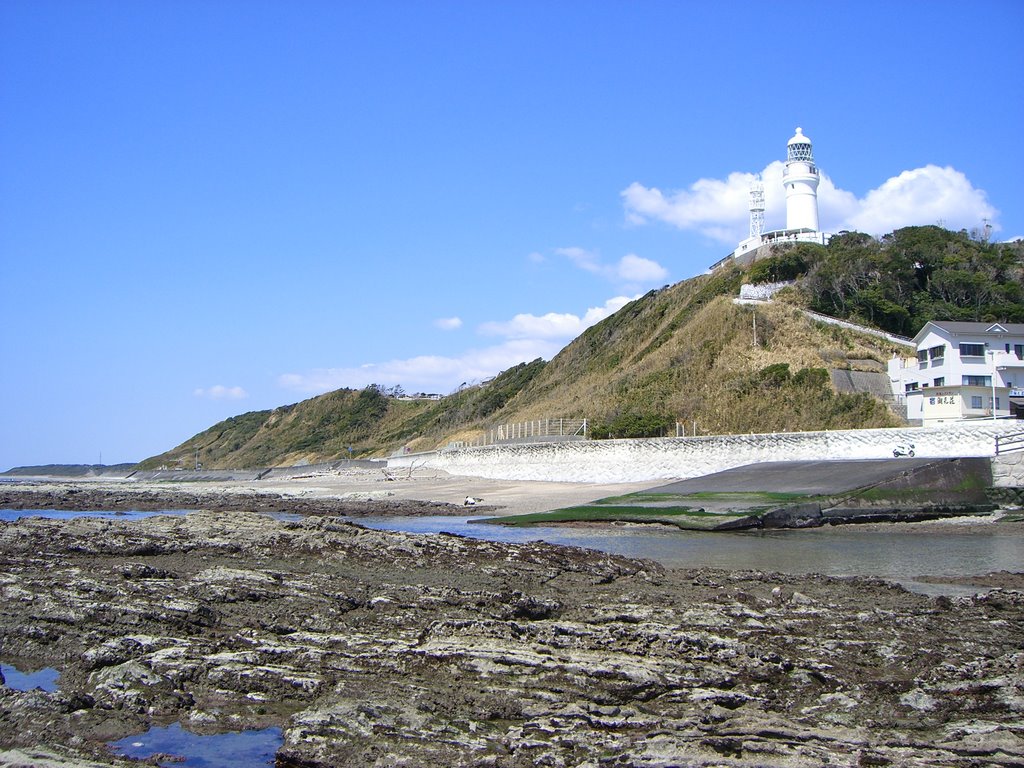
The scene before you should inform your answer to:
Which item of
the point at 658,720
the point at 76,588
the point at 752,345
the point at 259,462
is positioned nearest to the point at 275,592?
the point at 76,588

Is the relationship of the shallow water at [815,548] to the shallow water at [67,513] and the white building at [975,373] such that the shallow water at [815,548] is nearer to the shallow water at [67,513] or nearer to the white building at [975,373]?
the shallow water at [67,513]

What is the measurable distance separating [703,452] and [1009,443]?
36.9ft

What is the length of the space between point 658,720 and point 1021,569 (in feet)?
35.4

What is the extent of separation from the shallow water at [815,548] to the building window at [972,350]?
2120 centimetres

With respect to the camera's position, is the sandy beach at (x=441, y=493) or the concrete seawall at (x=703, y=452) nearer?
the concrete seawall at (x=703, y=452)

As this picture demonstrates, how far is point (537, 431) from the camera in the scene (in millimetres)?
53219

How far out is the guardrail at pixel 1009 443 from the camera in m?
24.7

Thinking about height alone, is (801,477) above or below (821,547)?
above

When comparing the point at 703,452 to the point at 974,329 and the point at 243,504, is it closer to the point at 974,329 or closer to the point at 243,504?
the point at 974,329

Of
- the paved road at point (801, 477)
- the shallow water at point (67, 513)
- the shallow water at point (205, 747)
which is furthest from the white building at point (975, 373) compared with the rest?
the shallow water at point (205, 747)

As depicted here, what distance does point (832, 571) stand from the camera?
14672mm

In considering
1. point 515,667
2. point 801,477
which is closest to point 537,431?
point 801,477

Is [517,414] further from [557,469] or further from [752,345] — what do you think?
[557,469]

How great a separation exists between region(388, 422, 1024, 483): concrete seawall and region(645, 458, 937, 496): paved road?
1.76 meters
